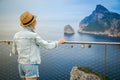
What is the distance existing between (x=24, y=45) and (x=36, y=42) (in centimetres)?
10

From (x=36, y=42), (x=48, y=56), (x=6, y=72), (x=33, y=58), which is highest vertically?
(x=36, y=42)

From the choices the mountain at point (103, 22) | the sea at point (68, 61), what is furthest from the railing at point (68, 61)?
the mountain at point (103, 22)

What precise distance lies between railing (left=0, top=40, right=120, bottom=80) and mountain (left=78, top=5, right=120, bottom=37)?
0.60m

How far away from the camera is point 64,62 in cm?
599

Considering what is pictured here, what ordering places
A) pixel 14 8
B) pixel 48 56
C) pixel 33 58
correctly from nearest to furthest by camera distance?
1. pixel 33 58
2. pixel 48 56
3. pixel 14 8

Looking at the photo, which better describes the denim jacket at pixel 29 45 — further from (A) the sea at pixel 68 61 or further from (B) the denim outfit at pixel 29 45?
(A) the sea at pixel 68 61

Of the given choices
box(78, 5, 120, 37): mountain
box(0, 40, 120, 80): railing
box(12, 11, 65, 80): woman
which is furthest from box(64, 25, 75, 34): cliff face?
box(12, 11, 65, 80): woman

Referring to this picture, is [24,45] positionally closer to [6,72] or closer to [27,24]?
[27,24]

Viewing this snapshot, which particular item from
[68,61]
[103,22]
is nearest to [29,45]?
[68,61]

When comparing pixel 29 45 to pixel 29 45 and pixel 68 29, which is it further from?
pixel 68 29

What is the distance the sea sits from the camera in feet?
19.0

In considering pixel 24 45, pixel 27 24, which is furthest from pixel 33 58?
pixel 27 24

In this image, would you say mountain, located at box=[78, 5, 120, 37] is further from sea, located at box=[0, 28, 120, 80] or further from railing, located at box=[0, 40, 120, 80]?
railing, located at box=[0, 40, 120, 80]

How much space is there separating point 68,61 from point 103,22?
147cm
